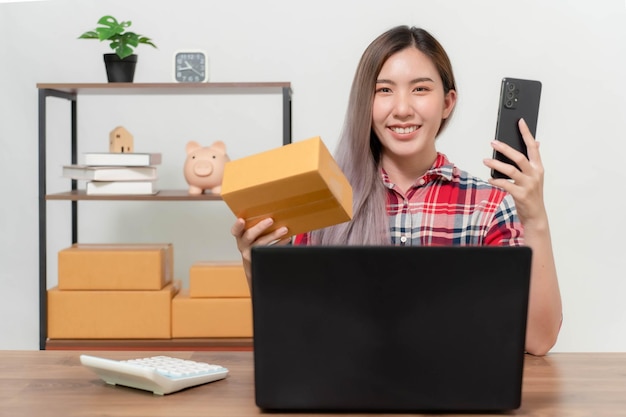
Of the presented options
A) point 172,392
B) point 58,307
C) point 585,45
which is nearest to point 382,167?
point 172,392

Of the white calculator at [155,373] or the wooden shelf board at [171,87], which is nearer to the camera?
the white calculator at [155,373]

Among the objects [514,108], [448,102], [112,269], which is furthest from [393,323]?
[112,269]

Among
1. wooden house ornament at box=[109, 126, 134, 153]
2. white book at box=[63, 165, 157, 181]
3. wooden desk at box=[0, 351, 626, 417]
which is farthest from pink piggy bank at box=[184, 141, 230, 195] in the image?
wooden desk at box=[0, 351, 626, 417]

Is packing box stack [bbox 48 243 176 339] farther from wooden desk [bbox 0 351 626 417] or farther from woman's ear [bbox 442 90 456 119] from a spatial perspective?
wooden desk [bbox 0 351 626 417]

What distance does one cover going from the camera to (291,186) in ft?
4.17

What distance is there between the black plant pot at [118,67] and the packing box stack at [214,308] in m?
0.76

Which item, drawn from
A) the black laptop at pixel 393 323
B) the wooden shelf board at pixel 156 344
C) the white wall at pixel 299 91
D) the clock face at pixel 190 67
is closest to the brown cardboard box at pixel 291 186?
the black laptop at pixel 393 323

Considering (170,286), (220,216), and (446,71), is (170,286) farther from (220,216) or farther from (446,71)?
(446,71)

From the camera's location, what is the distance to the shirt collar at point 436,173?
6.56 feet

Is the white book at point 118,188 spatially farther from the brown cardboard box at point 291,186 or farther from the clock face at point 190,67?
the brown cardboard box at point 291,186

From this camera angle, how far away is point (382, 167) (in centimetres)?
203

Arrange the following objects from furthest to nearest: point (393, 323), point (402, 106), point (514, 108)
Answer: point (402, 106) < point (514, 108) < point (393, 323)

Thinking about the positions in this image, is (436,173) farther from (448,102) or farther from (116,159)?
(116,159)

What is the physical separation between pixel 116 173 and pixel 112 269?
360mm
